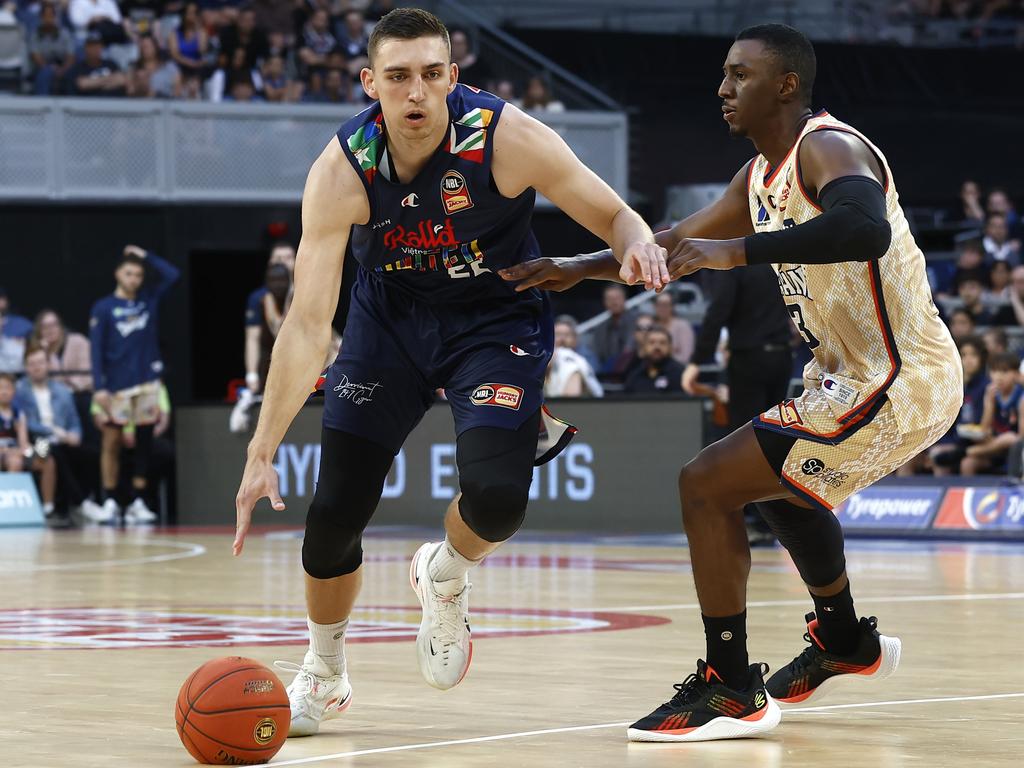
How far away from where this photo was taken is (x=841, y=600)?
5688 mm

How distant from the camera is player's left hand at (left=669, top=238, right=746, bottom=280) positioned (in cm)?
483

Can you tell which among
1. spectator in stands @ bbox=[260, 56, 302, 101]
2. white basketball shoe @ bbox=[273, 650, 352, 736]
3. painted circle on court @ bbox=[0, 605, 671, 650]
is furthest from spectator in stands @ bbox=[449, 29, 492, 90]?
white basketball shoe @ bbox=[273, 650, 352, 736]

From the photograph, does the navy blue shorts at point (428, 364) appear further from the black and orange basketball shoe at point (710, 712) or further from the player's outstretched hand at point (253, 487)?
the black and orange basketball shoe at point (710, 712)

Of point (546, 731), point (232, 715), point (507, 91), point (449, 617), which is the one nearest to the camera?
point (232, 715)

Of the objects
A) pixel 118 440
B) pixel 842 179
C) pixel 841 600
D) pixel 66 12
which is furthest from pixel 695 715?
Result: pixel 66 12

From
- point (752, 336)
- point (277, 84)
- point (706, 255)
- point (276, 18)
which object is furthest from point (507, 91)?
point (706, 255)

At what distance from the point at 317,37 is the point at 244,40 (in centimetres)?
101

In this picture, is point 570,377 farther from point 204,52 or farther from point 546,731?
point 546,731

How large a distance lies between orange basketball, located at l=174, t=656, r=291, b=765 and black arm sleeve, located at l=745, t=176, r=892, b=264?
176 centimetres

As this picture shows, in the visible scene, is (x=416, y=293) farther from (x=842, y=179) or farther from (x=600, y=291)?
(x=600, y=291)

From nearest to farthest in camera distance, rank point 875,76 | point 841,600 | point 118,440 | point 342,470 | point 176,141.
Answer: point 342,470 < point 841,600 < point 118,440 < point 176,141 < point 875,76

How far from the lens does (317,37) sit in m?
22.2

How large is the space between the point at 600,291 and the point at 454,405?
1777cm

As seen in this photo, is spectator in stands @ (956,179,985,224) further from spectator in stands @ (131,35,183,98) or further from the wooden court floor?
the wooden court floor
